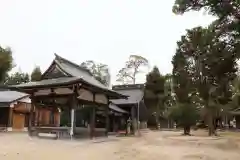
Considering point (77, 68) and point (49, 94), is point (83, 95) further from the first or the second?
point (77, 68)

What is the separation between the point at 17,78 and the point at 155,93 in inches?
1092

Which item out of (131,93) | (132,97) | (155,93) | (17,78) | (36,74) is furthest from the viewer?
(17,78)

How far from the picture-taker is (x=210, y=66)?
45.3 feet

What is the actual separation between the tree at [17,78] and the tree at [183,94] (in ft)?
112

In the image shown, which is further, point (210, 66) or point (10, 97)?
point (10, 97)

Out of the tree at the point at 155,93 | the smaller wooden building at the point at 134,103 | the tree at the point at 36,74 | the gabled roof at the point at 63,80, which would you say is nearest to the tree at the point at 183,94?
the smaller wooden building at the point at 134,103

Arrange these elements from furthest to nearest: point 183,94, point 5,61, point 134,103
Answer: point 5,61 → point 134,103 → point 183,94

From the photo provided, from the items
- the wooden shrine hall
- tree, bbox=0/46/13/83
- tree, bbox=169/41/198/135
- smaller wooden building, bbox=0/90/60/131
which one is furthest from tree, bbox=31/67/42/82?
the wooden shrine hall

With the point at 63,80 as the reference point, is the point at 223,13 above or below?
above

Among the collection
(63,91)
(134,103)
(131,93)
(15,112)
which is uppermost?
(131,93)

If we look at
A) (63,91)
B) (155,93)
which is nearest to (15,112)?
(63,91)

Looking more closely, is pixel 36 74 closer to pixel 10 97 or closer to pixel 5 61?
pixel 5 61

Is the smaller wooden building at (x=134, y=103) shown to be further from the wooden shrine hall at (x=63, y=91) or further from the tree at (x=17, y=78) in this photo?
the tree at (x=17, y=78)

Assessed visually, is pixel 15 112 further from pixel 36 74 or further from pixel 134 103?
pixel 36 74
